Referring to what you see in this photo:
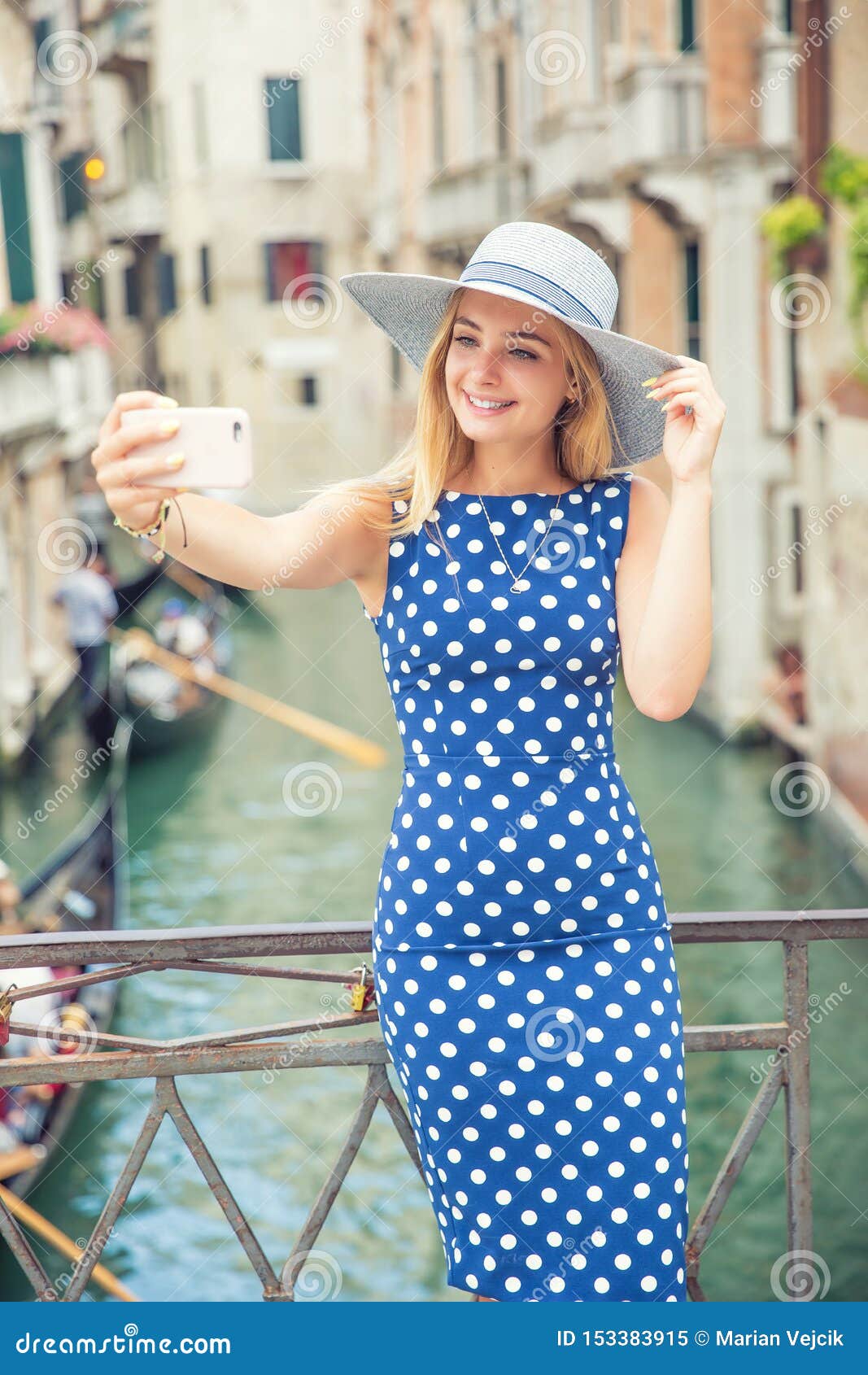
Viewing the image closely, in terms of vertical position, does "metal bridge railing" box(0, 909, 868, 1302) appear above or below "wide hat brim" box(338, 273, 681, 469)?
below

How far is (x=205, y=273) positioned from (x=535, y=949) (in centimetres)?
1921

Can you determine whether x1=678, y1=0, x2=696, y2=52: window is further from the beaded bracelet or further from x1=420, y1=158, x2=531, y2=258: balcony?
the beaded bracelet

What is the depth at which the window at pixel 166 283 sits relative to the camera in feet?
63.6

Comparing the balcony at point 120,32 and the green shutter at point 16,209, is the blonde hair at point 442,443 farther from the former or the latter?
the balcony at point 120,32

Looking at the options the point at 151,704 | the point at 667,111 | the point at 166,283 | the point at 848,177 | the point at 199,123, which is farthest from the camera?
the point at 199,123

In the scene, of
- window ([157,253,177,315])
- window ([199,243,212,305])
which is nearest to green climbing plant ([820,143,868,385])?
window ([199,243,212,305])

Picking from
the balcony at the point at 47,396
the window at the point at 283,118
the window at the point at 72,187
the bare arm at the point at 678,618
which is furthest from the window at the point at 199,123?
the bare arm at the point at 678,618

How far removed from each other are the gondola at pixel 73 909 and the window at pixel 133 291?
13489mm

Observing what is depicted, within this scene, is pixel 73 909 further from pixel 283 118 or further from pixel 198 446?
pixel 283 118

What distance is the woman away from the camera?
1042 mm

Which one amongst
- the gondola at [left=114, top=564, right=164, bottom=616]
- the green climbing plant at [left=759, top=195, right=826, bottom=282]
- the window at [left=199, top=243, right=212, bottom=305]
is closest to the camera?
the green climbing plant at [left=759, top=195, right=826, bottom=282]

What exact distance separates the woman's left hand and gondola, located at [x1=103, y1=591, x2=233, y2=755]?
33.2ft

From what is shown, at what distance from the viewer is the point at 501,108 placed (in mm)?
15320

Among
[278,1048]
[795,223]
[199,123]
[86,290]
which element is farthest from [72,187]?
[278,1048]
